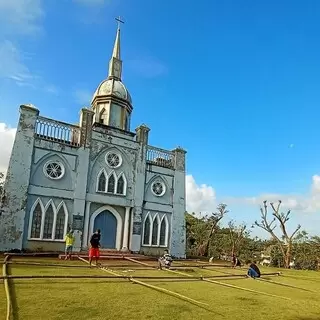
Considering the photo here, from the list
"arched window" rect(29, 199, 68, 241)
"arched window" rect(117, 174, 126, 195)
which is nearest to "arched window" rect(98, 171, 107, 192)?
"arched window" rect(117, 174, 126, 195)

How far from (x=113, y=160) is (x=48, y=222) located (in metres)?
5.06

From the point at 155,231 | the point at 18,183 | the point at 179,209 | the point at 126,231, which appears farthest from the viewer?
the point at 179,209

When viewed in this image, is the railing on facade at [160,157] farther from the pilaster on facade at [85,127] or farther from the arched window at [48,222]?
the arched window at [48,222]

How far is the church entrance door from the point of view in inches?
770

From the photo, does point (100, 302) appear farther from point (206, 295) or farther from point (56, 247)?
point (56, 247)

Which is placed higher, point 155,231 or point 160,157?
point 160,157

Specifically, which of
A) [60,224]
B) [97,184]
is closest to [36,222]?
[60,224]

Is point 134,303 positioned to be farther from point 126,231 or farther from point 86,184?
point 126,231

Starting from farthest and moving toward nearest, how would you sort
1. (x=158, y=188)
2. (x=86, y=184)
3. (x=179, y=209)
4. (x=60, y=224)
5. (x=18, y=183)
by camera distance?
1. (x=179, y=209)
2. (x=158, y=188)
3. (x=86, y=184)
4. (x=60, y=224)
5. (x=18, y=183)

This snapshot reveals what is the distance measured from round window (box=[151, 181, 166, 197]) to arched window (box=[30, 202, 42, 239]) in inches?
276

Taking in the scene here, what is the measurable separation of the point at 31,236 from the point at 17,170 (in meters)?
3.28

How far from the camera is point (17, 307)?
5410 mm

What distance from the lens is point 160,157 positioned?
22.8 m

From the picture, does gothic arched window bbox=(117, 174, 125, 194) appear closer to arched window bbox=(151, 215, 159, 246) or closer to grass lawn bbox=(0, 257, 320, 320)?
arched window bbox=(151, 215, 159, 246)
